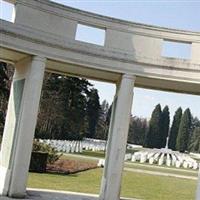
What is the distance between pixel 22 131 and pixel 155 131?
7115 centimetres

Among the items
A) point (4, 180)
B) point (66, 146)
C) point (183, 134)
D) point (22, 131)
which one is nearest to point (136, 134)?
point (183, 134)

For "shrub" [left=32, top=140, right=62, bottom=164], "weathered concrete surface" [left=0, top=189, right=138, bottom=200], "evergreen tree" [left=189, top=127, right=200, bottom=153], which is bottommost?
"weathered concrete surface" [left=0, top=189, right=138, bottom=200]

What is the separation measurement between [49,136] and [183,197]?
30.8 meters

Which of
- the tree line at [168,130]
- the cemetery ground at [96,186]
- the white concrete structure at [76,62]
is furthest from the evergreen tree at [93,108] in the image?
the white concrete structure at [76,62]

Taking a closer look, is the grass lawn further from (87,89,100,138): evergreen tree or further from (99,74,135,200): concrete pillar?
(87,89,100,138): evergreen tree

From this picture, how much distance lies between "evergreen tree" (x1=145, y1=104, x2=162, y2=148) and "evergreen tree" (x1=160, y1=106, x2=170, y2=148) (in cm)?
75

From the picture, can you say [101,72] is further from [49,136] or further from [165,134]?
[165,134]

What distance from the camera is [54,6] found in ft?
49.9

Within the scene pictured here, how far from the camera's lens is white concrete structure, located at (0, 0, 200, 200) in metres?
Result: 14.4

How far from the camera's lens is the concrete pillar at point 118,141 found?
1517 centimetres

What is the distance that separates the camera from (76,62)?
15172mm

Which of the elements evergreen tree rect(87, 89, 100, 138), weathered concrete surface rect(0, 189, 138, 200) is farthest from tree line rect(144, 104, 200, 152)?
weathered concrete surface rect(0, 189, 138, 200)

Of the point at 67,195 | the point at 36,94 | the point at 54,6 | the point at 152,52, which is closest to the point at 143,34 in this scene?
the point at 152,52

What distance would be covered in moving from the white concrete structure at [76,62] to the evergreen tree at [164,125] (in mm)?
68622
